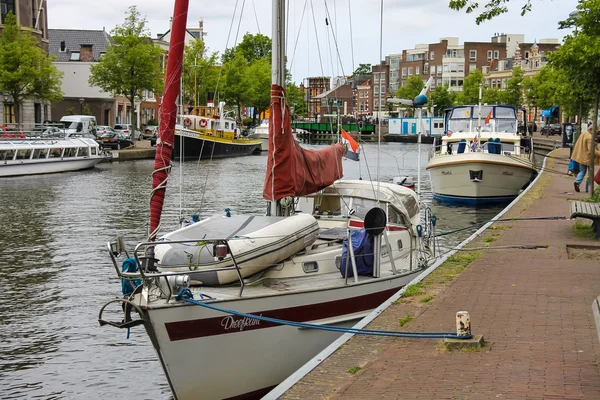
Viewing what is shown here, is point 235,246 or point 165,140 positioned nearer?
point 235,246

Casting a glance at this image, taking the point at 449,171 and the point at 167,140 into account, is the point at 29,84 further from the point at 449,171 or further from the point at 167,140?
the point at 167,140

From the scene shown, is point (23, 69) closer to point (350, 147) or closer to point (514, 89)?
point (350, 147)

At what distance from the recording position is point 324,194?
52.0 feet

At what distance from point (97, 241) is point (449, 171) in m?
15.6

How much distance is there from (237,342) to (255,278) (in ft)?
4.39

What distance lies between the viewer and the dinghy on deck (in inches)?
439

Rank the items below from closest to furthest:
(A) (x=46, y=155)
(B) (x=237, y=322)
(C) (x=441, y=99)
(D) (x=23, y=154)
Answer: (B) (x=237, y=322) < (D) (x=23, y=154) < (A) (x=46, y=155) < (C) (x=441, y=99)

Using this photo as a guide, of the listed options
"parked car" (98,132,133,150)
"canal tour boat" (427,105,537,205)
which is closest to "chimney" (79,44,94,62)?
"parked car" (98,132,133,150)

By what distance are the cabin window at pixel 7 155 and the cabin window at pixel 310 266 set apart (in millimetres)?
37927

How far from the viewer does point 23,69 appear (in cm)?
5747

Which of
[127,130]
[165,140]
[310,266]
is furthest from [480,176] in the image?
[127,130]

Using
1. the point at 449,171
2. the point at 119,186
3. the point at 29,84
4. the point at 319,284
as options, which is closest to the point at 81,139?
the point at 29,84

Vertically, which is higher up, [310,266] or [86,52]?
[86,52]

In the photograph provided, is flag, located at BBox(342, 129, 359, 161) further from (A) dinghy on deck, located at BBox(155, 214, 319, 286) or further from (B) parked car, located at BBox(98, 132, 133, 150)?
(B) parked car, located at BBox(98, 132, 133, 150)
